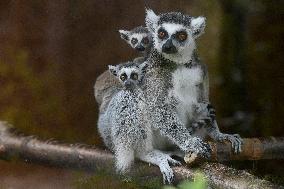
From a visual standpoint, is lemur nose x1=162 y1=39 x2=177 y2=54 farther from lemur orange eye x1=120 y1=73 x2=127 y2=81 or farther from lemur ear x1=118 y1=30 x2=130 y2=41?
lemur ear x1=118 y1=30 x2=130 y2=41

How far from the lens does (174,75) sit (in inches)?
135

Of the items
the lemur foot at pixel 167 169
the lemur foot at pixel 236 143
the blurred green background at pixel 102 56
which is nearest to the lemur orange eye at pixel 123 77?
the blurred green background at pixel 102 56

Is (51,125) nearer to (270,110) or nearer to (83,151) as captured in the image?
(83,151)

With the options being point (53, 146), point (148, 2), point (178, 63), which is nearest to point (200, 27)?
point (178, 63)

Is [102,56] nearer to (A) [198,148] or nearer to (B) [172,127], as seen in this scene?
(B) [172,127]

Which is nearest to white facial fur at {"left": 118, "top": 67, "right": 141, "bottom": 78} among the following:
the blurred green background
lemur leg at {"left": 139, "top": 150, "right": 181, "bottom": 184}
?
the blurred green background

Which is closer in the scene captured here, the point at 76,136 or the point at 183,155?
the point at 183,155

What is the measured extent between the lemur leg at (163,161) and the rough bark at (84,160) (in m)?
0.04

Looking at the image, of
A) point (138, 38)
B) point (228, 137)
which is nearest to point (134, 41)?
point (138, 38)

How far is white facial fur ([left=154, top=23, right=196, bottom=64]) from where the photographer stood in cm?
337

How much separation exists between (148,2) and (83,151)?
136 centimetres

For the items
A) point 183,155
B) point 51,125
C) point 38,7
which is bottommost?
point 183,155

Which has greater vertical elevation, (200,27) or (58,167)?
(200,27)

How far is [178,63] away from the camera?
135 inches
